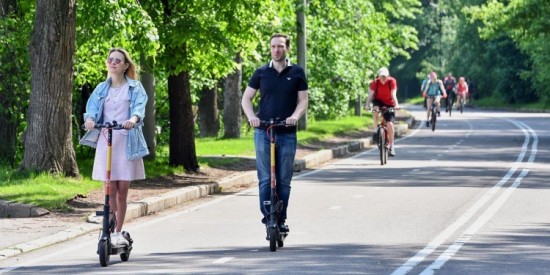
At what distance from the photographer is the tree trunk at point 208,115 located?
3819 cm

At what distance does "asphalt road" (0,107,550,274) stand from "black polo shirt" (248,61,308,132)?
1.23 m

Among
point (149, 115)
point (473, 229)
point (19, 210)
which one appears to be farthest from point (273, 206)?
point (149, 115)

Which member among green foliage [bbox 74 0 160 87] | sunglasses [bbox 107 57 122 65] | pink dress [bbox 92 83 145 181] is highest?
green foliage [bbox 74 0 160 87]

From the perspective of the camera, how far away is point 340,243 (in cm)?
1356

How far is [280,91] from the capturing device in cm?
1334

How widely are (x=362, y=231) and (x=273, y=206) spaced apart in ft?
6.06

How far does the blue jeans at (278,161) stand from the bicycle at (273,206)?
68 millimetres

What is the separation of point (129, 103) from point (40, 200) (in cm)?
Result: 467

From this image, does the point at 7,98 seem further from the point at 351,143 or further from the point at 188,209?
the point at 351,143

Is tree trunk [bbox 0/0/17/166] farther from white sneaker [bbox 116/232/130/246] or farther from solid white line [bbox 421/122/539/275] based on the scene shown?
white sneaker [bbox 116/232/130/246]

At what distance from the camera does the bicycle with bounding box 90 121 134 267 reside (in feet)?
39.0

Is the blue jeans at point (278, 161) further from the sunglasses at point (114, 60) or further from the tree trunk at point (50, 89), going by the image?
the tree trunk at point (50, 89)

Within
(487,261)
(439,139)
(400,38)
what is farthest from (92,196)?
(400,38)

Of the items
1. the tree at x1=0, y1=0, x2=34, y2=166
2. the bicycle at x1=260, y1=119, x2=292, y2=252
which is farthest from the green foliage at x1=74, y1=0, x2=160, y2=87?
the bicycle at x1=260, y1=119, x2=292, y2=252
